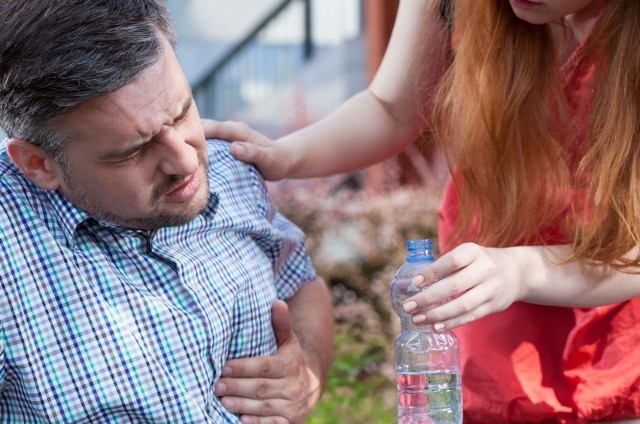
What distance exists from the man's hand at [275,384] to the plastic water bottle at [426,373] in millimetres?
230

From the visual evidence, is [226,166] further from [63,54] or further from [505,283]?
[505,283]

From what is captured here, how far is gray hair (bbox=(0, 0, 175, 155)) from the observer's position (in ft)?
7.30

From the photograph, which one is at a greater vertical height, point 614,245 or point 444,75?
point 444,75

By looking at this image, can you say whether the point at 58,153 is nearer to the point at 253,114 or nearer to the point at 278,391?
the point at 278,391

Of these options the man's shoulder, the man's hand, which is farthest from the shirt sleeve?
the man's hand

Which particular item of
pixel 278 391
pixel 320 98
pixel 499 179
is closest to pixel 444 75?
pixel 499 179

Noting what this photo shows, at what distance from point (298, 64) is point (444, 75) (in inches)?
252

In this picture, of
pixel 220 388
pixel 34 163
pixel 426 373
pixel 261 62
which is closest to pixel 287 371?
pixel 220 388

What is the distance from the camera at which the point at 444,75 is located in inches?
106

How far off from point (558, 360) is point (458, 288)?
61 cm

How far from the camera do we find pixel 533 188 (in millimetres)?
2525

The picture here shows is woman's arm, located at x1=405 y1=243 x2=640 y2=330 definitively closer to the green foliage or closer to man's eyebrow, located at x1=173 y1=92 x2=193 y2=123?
man's eyebrow, located at x1=173 y1=92 x2=193 y2=123

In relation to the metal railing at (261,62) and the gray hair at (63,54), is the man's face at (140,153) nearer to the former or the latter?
the gray hair at (63,54)

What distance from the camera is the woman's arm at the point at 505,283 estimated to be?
7.06 ft
